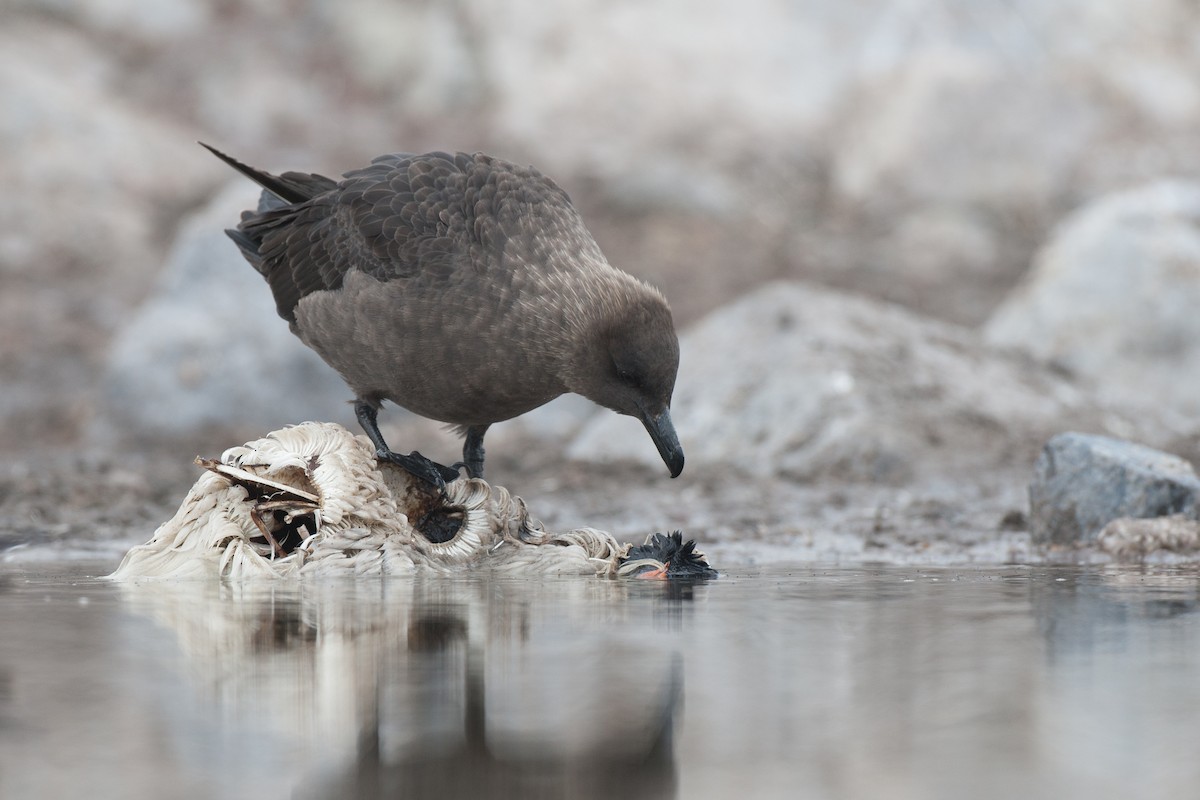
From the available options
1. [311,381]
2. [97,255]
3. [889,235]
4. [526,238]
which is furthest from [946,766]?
[97,255]

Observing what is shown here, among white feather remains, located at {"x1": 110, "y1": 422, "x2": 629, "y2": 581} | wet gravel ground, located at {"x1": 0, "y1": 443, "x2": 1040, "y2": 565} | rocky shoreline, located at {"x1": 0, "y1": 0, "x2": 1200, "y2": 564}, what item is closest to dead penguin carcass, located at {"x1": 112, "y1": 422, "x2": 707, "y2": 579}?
white feather remains, located at {"x1": 110, "y1": 422, "x2": 629, "y2": 581}

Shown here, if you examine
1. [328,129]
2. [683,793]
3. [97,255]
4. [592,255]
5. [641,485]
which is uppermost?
[328,129]

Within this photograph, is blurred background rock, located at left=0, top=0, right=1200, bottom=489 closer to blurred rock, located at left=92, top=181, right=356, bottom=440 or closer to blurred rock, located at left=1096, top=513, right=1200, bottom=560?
blurred rock, located at left=92, top=181, right=356, bottom=440

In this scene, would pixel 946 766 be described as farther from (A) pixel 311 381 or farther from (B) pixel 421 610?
(A) pixel 311 381

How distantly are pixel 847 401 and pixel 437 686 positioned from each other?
686 centimetres

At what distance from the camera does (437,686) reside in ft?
10.5

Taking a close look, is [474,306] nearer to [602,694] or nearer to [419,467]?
[419,467]

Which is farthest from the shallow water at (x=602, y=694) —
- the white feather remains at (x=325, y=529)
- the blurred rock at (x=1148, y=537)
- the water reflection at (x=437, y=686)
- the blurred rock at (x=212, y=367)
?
the blurred rock at (x=212, y=367)

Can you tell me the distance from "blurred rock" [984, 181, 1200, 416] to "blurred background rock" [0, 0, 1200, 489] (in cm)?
2

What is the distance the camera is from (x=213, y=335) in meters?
12.4

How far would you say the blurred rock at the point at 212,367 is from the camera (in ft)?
39.5

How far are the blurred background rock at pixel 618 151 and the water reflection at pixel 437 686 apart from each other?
722 cm

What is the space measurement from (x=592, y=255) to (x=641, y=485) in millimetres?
3188

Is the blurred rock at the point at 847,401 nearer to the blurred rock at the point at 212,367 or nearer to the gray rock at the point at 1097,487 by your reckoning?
the gray rock at the point at 1097,487
